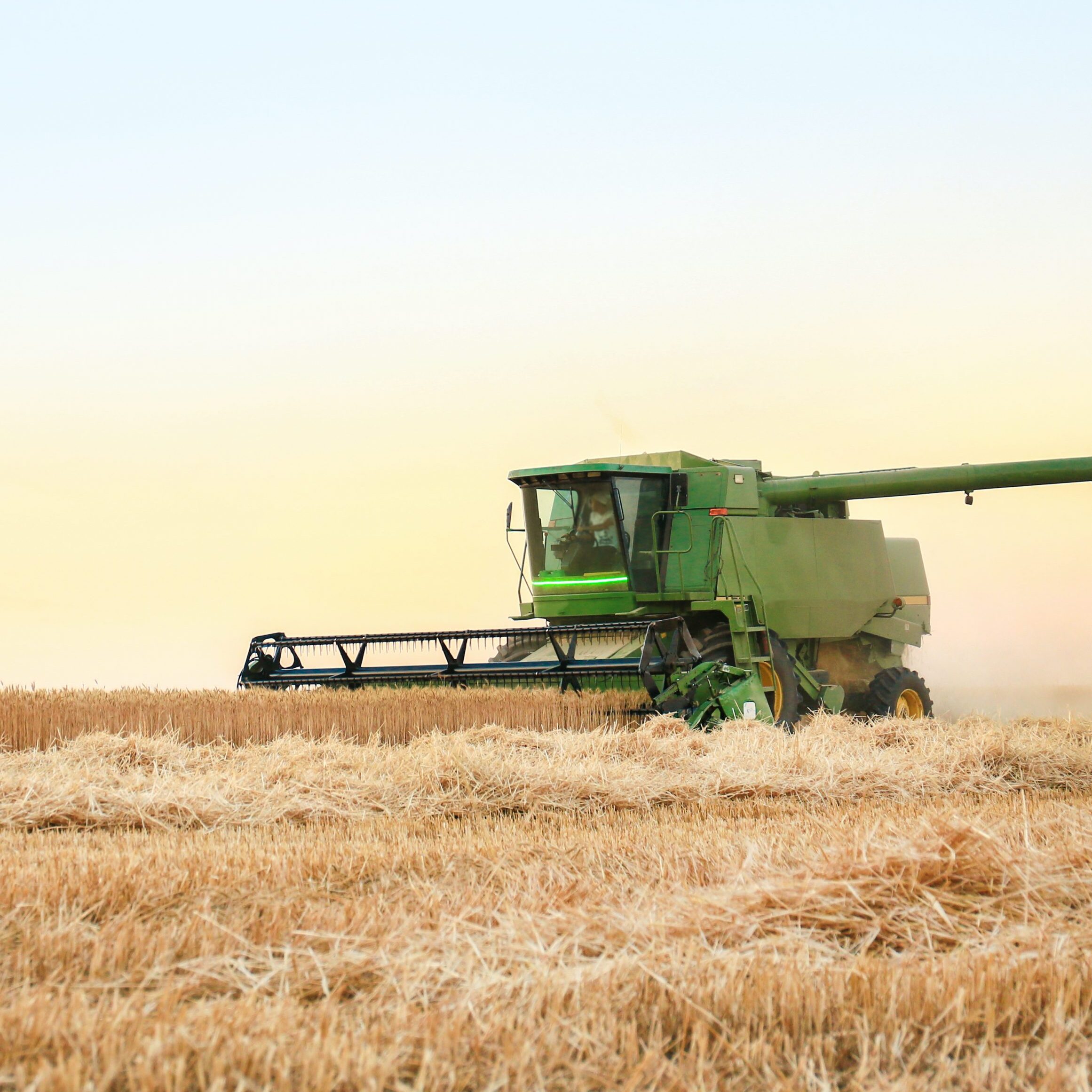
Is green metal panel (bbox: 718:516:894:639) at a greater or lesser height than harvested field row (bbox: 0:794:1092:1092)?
greater

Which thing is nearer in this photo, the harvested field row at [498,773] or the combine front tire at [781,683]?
the harvested field row at [498,773]

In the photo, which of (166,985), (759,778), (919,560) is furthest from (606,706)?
(919,560)

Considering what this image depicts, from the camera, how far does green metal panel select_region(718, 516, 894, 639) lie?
36.9ft

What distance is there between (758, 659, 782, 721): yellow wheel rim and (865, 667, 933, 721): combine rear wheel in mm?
1516

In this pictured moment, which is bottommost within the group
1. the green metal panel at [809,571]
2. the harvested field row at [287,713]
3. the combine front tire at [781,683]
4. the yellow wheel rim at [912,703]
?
the yellow wheel rim at [912,703]

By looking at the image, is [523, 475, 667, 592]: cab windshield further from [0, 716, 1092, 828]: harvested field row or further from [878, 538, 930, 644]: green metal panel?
[878, 538, 930, 644]: green metal panel

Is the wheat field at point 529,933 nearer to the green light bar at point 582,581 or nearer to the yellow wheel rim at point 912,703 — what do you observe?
the green light bar at point 582,581

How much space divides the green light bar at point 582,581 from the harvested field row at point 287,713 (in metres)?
2.15

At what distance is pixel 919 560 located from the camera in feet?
47.5

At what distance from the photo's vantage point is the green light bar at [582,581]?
1081 cm

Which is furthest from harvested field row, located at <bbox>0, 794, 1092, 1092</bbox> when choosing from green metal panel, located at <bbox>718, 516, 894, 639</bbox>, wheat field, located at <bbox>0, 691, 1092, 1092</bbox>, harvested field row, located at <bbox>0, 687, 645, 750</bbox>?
green metal panel, located at <bbox>718, 516, 894, 639</bbox>

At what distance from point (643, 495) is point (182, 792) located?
241 inches

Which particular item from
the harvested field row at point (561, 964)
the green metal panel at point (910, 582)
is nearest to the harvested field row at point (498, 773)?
the harvested field row at point (561, 964)

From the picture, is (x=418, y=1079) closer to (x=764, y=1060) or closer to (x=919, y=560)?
(x=764, y=1060)
